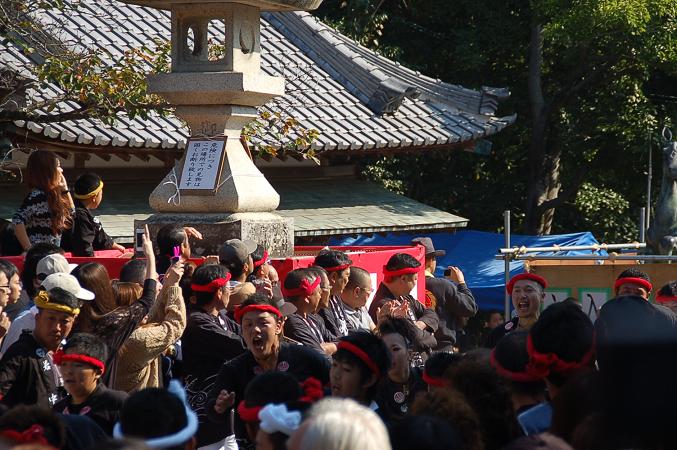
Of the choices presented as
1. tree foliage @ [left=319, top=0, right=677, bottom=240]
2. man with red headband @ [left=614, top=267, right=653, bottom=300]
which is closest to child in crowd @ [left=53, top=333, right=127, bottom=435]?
man with red headband @ [left=614, top=267, right=653, bottom=300]

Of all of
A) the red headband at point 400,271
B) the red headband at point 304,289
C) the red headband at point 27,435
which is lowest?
the red headband at point 27,435

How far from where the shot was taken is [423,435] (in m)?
3.34

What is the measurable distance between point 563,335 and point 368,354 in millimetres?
918

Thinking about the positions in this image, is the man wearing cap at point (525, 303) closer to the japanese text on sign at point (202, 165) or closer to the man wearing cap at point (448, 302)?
the man wearing cap at point (448, 302)

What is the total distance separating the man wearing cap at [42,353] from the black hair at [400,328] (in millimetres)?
1546

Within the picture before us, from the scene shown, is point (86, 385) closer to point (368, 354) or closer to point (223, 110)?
point (368, 354)

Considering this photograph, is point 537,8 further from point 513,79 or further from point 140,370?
point 140,370

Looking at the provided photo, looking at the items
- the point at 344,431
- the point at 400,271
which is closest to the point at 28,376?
the point at 344,431

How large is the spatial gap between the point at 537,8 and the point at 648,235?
6.79 metres

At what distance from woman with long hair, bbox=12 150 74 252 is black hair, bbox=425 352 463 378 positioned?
3.21 metres

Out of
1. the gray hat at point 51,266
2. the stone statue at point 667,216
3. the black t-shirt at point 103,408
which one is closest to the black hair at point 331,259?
the gray hat at point 51,266

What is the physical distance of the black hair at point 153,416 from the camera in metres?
3.63

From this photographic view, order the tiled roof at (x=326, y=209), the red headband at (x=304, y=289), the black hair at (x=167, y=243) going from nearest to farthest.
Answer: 1. the red headband at (x=304, y=289)
2. the black hair at (x=167, y=243)
3. the tiled roof at (x=326, y=209)

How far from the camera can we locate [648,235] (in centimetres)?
1112
